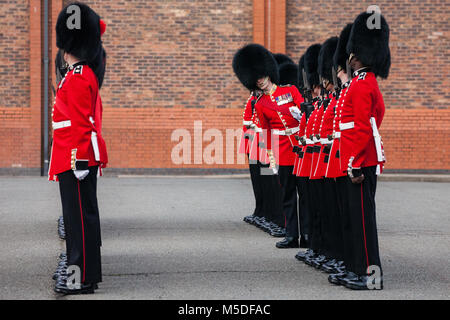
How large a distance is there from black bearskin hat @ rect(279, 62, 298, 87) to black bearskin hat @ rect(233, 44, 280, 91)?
0.74 m

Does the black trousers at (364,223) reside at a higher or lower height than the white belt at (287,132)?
lower

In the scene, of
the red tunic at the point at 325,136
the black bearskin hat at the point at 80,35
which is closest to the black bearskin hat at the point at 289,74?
the red tunic at the point at 325,136

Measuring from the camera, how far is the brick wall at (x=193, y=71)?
18219 millimetres

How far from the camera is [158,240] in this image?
26.6 ft

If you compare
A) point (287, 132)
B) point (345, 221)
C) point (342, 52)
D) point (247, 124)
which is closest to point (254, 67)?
point (287, 132)

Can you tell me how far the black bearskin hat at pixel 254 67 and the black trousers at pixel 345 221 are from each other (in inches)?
113

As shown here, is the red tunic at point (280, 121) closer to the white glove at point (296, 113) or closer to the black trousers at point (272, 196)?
the white glove at point (296, 113)

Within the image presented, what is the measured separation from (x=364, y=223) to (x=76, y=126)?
7.47 feet

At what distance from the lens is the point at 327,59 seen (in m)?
6.75

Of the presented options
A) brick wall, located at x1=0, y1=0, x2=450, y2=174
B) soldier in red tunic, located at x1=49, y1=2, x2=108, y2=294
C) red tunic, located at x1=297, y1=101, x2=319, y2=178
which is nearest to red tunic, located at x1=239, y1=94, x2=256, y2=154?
red tunic, located at x1=297, y1=101, x2=319, y2=178

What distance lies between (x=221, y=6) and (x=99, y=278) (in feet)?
45.6
